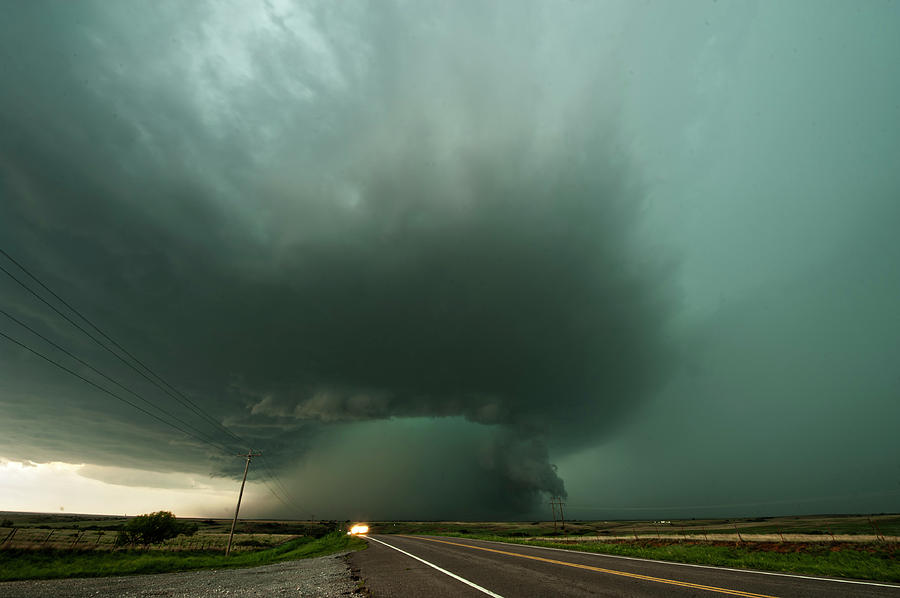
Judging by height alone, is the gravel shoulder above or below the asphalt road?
below

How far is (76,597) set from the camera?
14.4 m

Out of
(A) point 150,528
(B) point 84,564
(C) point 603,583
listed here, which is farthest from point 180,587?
(A) point 150,528

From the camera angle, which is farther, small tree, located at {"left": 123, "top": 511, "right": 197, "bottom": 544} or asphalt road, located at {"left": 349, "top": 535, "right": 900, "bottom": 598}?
small tree, located at {"left": 123, "top": 511, "right": 197, "bottom": 544}

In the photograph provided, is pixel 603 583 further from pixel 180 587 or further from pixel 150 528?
pixel 150 528

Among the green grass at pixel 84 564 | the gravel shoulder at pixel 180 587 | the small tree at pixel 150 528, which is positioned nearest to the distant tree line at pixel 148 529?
the small tree at pixel 150 528

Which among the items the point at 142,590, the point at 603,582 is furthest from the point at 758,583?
the point at 142,590

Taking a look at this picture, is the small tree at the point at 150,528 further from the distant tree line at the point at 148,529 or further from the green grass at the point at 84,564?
the green grass at the point at 84,564

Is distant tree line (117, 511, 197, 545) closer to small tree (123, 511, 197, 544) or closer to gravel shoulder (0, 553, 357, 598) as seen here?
small tree (123, 511, 197, 544)

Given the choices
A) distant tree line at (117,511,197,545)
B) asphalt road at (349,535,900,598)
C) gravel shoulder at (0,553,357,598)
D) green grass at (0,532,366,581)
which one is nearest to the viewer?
asphalt road at (349,535,900,598)

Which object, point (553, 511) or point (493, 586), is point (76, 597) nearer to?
point (493, 586)

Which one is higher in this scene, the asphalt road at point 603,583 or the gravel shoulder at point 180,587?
the asphalt road at point 603,583

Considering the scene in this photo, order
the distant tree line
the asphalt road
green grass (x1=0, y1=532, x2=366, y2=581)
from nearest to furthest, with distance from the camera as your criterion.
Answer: the asphalt road < green grass (x1=0, y1=532, x2=366, y2=581) < the distant tree line

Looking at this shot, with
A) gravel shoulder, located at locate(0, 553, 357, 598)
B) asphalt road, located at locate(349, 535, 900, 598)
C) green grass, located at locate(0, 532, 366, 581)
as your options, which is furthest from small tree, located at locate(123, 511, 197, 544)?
asphalt road, located at locate(349, 535, 900, 598)

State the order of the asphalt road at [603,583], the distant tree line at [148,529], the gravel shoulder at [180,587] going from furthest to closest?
the distant tree line at [148,529] → the gravel shoulder at [180,587] → the asphalt road at [603,583]
